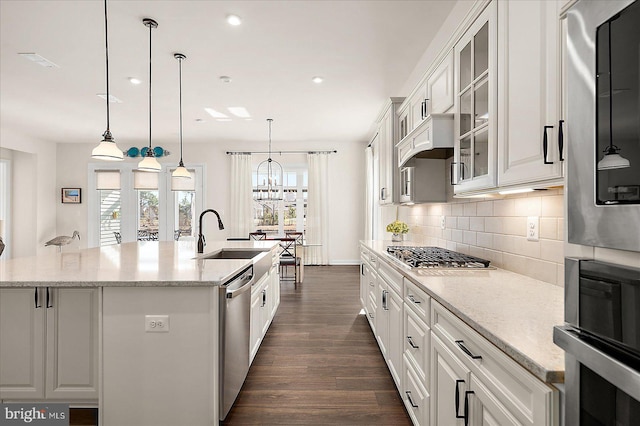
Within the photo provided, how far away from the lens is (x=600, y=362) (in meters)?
0.58

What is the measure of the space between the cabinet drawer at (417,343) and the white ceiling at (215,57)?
7.66ft

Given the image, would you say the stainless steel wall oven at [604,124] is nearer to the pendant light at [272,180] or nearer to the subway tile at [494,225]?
the subway tile at [494,225]

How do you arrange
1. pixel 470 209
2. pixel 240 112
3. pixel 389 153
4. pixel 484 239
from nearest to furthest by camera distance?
pixel 484 239, pixel 470 209, pixel 389 153, pixel 240 112

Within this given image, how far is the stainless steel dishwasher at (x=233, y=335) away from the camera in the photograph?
1856 millimetres

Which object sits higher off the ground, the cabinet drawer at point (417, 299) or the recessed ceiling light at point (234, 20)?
the recessed ceiling light at point (234, 20)

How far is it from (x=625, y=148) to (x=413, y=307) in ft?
4.67

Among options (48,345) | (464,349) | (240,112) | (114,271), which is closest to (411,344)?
(464,349)

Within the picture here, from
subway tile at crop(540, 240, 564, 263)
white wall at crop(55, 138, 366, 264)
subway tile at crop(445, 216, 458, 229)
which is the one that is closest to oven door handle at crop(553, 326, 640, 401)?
subway tile at crop(540, 240, 564, 263)

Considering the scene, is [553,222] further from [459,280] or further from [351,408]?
[351,408]

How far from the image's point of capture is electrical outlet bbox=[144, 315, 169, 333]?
176 cm

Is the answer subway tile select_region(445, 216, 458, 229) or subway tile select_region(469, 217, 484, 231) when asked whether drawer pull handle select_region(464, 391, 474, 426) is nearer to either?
subway tile select_region(469, 217, 484, 231)

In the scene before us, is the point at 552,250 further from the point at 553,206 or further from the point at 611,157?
the point at 611,157

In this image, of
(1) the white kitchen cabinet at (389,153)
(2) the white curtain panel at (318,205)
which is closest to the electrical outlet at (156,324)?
(1) the white kitchen cabinet at (389,153)

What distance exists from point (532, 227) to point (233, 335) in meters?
1.74
